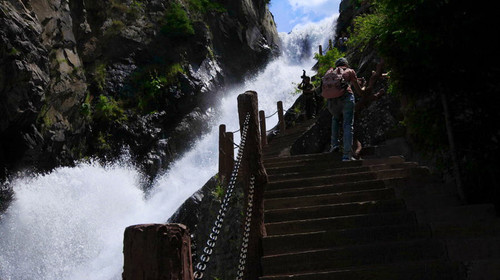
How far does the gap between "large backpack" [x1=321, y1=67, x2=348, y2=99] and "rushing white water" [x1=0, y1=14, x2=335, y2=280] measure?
8855 mm

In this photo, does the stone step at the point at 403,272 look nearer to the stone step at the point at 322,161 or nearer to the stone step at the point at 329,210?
the stone step at the point at 329,210

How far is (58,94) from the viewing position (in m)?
17.4

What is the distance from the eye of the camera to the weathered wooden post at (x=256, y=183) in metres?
4.66

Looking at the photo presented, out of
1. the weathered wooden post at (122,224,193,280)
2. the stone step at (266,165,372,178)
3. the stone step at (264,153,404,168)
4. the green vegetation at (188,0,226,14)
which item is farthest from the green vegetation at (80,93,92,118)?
the weathered wooden post at (122,224,193,280)

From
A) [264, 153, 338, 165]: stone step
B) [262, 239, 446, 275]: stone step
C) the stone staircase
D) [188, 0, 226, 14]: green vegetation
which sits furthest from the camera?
[188, 0, 226, 14]: green vegetation

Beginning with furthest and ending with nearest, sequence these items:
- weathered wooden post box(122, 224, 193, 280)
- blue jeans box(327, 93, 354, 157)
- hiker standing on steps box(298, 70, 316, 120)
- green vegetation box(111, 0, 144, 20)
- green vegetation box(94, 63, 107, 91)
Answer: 1. green vegetation box(111, 0, 144, 20)
2. green vegetation box(94, 63, 107, 91)
3. hiker standing on steps box(298, 70, 316, 120)
4. blue jeans box(327, 93, 354, 157)
5. weathered wooden post box(122, 224, 193, 280)

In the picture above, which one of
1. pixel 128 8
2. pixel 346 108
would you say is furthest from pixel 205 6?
pixel 346 108

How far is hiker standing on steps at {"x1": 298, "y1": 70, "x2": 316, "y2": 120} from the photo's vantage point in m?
15.5

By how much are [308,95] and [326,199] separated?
1057cm

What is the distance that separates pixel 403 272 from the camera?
4113 millimetres

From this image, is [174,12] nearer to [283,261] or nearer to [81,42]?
[81,42]

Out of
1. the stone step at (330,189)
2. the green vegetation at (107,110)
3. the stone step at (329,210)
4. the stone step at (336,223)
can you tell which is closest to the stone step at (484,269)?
the stone step at (336,223)

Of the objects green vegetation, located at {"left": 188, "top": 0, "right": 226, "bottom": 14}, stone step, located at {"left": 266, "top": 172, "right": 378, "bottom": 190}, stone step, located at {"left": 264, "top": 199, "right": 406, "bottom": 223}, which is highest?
green vegetation, located at {"left": 188, "top": 0, "right": 226, "bottom": 14}

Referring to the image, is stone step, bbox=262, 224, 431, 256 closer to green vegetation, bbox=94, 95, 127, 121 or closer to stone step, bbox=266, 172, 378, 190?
stone step, bbox=266, 172, 378, 190
